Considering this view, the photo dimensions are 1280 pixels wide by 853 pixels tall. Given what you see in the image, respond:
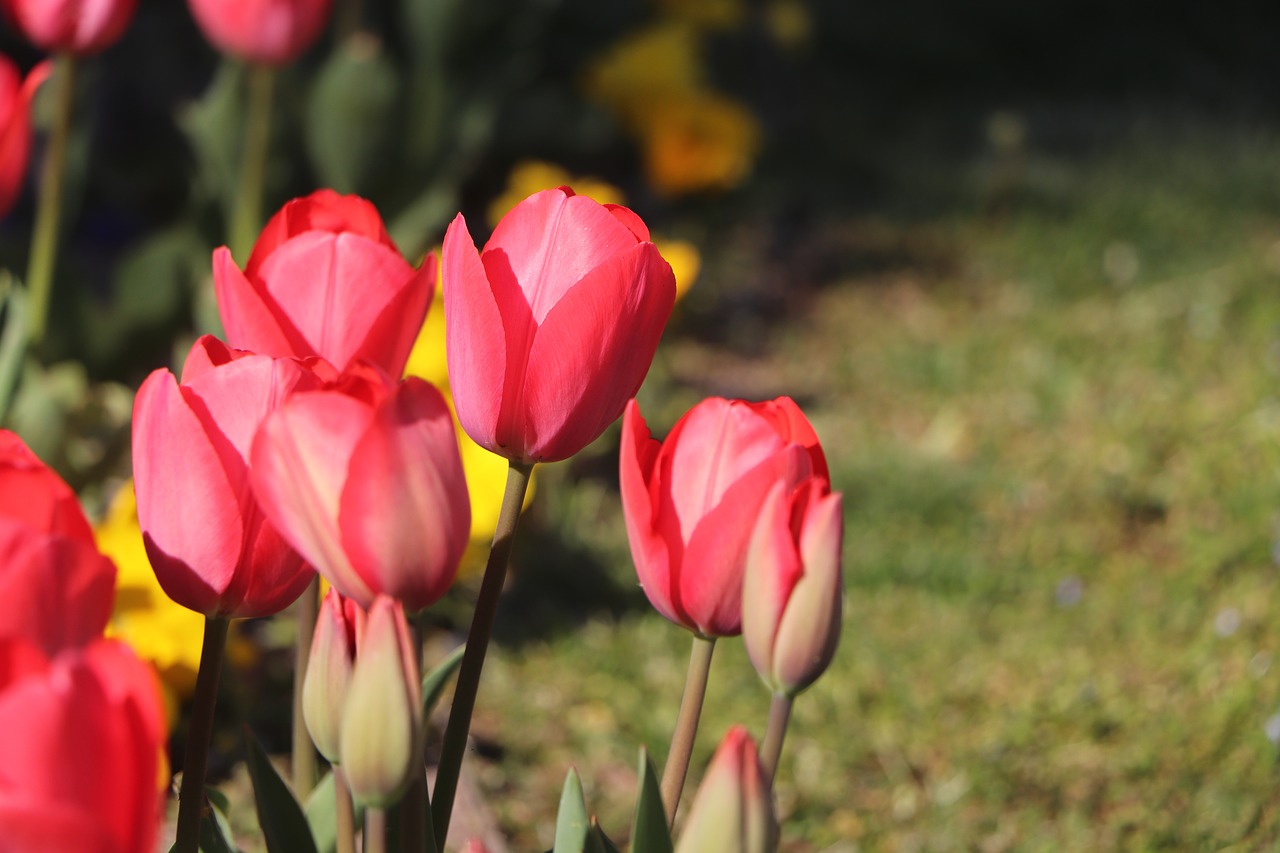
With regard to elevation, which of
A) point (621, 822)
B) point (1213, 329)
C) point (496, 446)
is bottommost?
point (1213, 329)

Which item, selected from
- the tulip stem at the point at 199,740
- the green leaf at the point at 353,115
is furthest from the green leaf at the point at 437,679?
the green leaf at the point at 353,115

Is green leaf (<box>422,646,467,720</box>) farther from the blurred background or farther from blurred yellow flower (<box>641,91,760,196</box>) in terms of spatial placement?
blurred yellow flower (<box>641,91,760,196</box>)

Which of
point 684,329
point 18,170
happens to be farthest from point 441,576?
point 684,329

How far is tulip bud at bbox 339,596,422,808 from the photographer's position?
18.8 inches

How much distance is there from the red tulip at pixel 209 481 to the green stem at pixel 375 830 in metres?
0.11

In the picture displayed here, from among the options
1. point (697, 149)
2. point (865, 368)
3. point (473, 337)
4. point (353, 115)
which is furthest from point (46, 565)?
point (697, 149)

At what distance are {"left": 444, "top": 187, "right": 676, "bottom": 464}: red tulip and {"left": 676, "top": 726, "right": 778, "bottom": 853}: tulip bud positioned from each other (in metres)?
0.17

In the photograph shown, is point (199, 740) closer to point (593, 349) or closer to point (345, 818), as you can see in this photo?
point (345, 818)

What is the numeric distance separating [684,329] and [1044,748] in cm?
157

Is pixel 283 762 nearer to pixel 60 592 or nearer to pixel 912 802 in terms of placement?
pixel 912 802

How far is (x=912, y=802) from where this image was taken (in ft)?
4.63

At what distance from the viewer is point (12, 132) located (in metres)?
1.06

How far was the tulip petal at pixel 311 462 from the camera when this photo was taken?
0.50 meters

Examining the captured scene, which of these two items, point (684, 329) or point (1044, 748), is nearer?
point (1044, 748)
